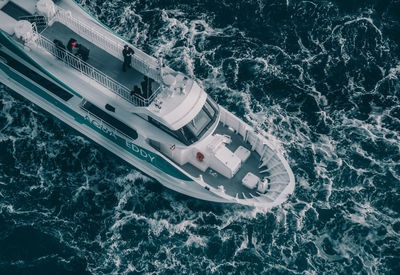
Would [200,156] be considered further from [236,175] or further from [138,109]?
[138,109]

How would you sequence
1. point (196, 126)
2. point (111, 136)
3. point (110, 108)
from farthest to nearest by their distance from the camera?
point (111, 136), point (110, 108), point (196, 126)

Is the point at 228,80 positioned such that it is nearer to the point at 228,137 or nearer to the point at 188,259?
the point at 228,137

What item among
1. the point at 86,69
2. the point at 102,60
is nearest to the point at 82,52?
the point at 86,69

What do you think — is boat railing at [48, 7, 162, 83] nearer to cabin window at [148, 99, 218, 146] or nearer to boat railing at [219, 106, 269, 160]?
cabin window at [148, 99, 218, 146]

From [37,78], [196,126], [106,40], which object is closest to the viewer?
[196,126]

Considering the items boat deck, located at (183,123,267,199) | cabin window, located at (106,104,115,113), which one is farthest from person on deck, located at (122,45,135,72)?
boat deck, located at (183,123,267,199)

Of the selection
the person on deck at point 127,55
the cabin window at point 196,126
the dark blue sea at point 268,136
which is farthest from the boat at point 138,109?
A: the dark blue sea at point 268,136
